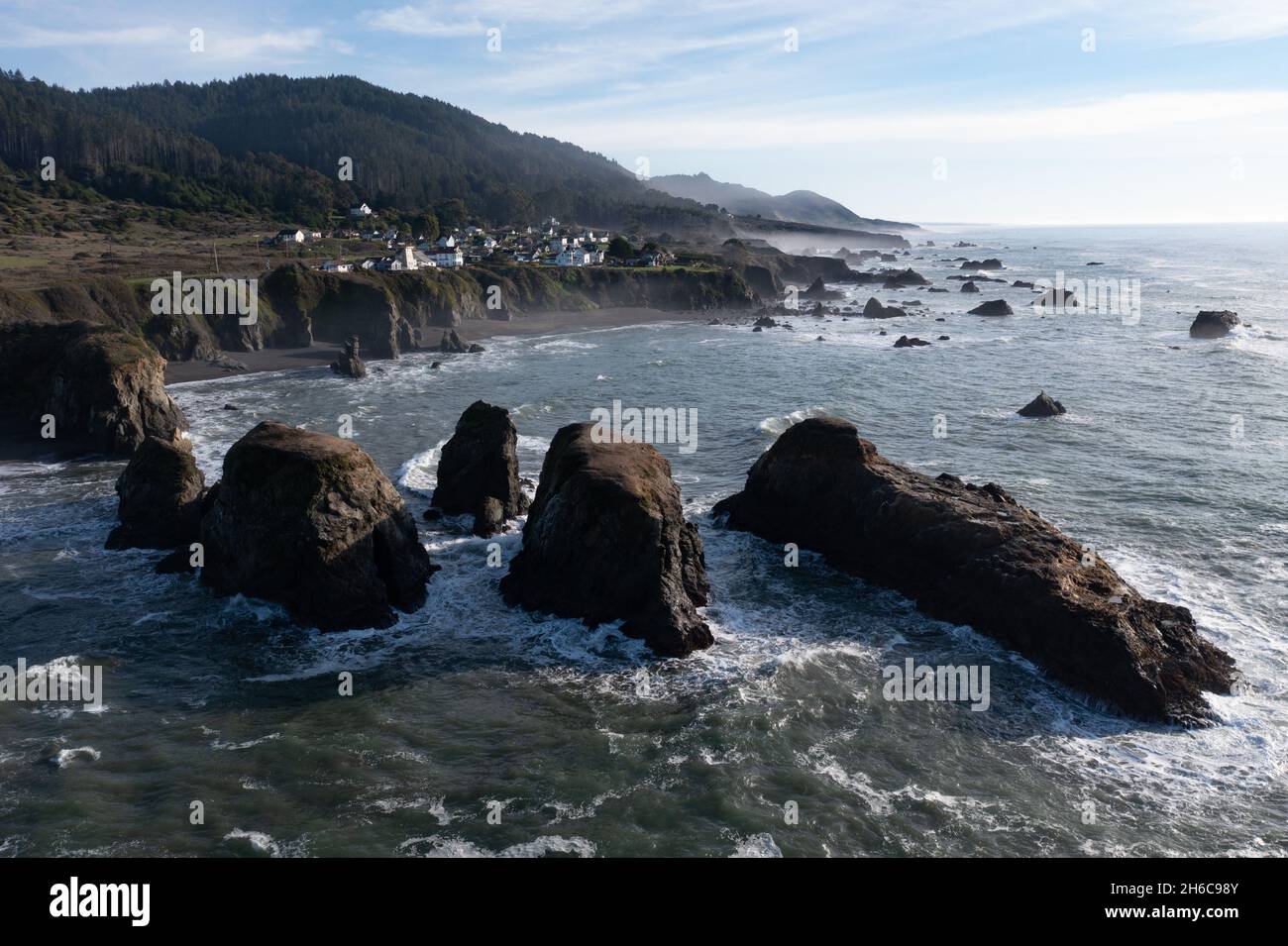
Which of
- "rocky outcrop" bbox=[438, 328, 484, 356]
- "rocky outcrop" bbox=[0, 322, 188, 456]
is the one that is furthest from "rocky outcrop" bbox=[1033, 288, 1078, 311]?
"rocky outcrop" bbox=[0, 322, 188, 456]

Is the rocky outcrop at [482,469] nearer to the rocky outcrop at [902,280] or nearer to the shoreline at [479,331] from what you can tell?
the shoreline at [479,331]

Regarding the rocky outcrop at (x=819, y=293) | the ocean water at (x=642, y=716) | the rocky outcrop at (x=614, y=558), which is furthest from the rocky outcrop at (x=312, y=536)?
the rocky outcrop at (x=819, y=293)

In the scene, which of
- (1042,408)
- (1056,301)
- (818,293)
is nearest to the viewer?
(1042,408)

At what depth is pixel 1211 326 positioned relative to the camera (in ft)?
316

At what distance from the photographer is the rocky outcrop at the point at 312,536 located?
33.0 metres

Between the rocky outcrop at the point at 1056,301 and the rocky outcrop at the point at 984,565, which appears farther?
the rocky outcrop at the point at 1056,301

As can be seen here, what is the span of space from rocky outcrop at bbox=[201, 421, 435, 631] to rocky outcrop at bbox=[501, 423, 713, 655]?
17.0ft

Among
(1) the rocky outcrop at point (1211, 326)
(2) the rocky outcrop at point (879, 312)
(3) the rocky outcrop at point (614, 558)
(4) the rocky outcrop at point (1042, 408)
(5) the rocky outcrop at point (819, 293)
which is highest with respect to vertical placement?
(5) the rocky outcrop at point (819, 293)

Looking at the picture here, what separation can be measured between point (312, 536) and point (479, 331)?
82373 millimetres

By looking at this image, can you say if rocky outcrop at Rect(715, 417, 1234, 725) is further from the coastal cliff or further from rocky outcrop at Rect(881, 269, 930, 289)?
rocky outcrop at Rect(881, 269, 930, 289)

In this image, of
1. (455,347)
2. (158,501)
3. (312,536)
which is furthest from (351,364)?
(312,536)

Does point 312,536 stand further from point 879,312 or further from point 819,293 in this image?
point 819,293

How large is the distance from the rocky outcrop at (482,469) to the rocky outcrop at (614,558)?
7.89 metres
